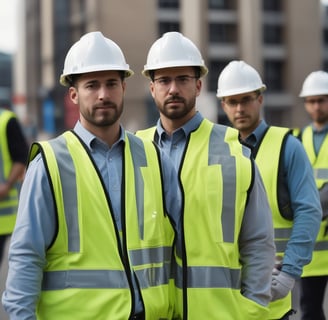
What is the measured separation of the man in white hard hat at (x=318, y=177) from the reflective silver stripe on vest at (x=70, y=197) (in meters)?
2.85

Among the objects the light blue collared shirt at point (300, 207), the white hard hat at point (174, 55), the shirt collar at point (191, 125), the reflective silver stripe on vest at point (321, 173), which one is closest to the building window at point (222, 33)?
the reflective silver stripe on vest at point (321, 173)

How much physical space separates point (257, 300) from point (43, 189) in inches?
43.8

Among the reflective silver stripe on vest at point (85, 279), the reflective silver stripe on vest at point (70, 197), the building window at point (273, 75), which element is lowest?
the reflective silver stripe on vest at point (85, 279)

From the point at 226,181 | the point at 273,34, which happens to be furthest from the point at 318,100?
the point at 273,34

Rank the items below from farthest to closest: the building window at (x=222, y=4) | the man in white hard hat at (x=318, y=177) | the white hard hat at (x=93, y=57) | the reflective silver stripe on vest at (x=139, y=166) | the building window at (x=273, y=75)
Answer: the building window at (x=273, y=75) → the building window at (x=222, y=4) → the man in white hard hat at (x=318, y=177) → the white hard hat at (x=93, y=57) → the reflective silver stripe on vest at (x=139, y=166)

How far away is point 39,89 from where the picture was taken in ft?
187

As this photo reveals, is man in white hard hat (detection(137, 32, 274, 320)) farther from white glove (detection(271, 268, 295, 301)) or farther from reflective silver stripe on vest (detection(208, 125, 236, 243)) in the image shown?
white glove (detection(271, 268, 295, 301))

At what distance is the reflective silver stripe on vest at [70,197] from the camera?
10.2 feet

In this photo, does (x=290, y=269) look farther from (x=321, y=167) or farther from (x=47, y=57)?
(x=47, y=57)

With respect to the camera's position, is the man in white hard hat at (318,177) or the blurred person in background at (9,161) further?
the blurred person in background at (9,161)

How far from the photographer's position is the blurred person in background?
6852 millimetres

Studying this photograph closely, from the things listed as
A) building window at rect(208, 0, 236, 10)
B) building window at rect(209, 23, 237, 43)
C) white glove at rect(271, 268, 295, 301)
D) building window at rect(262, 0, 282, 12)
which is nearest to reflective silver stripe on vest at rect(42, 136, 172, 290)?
white glove at rect(271, 268, 295, 301)

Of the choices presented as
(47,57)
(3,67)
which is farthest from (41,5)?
(3,67)

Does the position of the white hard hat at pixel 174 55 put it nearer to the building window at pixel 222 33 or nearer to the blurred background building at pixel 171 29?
the blurred background building at pixel 171 29
